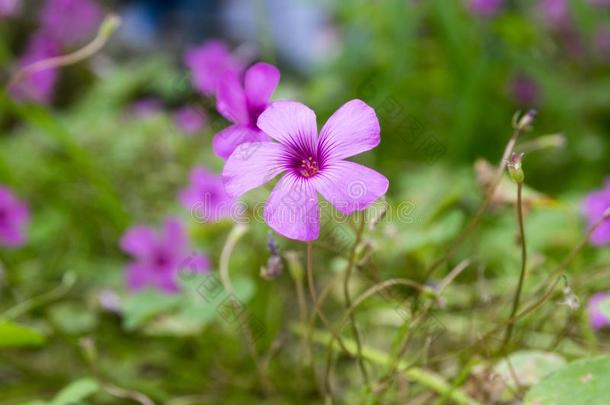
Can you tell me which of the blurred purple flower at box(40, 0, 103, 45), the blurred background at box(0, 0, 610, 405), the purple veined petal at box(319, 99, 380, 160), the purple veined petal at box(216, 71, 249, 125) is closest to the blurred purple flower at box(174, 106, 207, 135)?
the blurred background at box(0, 0, 610, 405)

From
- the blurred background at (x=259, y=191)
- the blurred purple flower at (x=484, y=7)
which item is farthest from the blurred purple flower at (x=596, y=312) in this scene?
the blurred purple flower at (x=484, y=7)

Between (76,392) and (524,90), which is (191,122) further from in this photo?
(76,392)

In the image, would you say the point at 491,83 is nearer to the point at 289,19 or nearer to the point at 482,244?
the point at 482,244

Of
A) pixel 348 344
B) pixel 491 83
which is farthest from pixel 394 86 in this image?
pixel 348 344

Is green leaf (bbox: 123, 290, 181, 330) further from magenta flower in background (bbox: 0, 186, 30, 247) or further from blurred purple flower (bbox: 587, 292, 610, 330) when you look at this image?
blurred purple flower (bbox: 587, 292, 610, 330)

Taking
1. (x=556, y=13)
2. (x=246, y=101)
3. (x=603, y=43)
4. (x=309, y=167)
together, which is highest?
(x=556, y=13)

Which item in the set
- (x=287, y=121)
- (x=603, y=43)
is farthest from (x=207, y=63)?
(x=603, y=43)
